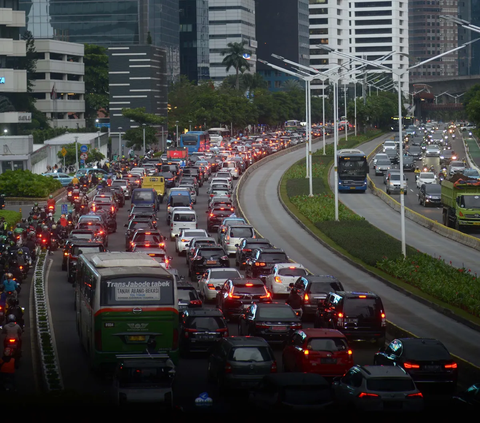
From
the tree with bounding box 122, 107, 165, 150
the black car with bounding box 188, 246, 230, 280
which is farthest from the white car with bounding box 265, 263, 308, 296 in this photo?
the tree with bounding box 122, 107, 165, 150

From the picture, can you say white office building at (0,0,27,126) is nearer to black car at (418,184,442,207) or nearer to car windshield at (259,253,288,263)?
black car at (418,184,442,207)

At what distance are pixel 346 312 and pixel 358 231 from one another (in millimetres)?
27675

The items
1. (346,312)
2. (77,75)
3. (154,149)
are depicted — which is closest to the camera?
(346,312)

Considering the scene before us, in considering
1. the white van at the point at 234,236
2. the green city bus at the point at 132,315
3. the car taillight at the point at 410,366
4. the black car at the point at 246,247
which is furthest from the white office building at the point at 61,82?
the car taillight at the point at 410,366

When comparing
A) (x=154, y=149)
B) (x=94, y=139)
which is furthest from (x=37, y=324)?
(x=154, y=149)

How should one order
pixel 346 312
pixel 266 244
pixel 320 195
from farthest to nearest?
1. pixel 320 195
2. pixel 266 244
3. pixel 346 312

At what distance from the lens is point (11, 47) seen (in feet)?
345

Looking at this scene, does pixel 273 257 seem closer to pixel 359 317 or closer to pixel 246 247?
pixel 246 247

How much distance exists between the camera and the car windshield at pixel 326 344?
2372cm

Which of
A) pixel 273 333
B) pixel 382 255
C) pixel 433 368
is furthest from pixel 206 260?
pixel 433 368

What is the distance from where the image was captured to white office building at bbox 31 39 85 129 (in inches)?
5910

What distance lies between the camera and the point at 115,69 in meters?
142

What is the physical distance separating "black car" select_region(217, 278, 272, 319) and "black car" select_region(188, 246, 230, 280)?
828 cm

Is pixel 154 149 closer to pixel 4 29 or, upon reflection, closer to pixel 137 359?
pixel 4 29
